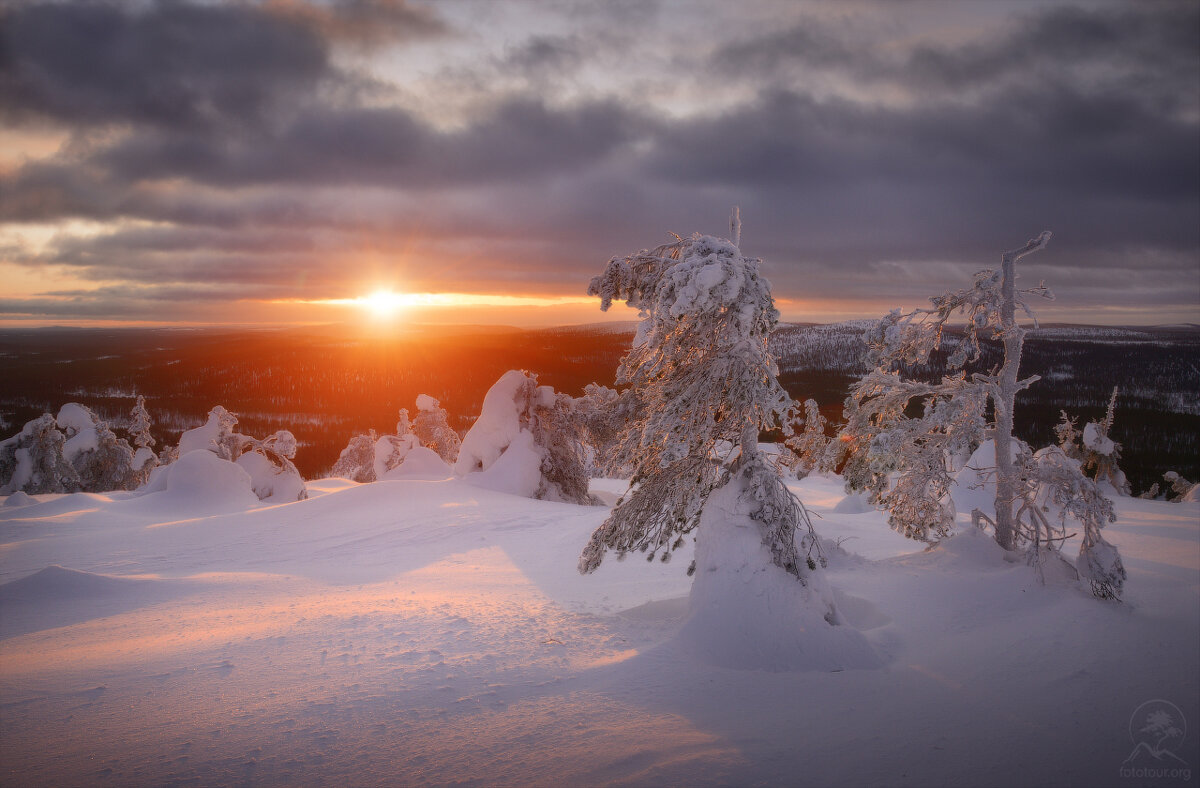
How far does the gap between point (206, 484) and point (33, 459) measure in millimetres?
18740

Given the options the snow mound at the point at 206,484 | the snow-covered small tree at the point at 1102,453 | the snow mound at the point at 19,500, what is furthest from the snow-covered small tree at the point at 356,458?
the snow-covered small tree at the point at 1102,453

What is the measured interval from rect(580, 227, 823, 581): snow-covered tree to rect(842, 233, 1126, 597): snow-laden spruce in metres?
4.76

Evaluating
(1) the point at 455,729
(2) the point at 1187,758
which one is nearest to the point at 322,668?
(1) the point at 455,729

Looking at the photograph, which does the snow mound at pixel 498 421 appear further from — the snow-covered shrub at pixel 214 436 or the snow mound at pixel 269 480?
the snow-covered shrub at pixel 214 436

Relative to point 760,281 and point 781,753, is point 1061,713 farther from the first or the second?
point 760,281

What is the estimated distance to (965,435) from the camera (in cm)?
1040

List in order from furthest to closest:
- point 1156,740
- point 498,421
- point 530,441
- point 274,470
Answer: point 274,470, point 498,421, point 530,441, point 1156,740

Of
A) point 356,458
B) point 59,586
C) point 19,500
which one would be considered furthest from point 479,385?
point 59,586

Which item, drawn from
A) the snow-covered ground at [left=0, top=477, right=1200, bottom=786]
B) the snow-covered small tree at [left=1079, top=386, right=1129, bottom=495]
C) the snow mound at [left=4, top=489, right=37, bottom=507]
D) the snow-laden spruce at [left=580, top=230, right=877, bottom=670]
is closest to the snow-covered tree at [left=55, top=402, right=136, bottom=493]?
the snow mound at [left=4, top=489, right=37, bottom=507]

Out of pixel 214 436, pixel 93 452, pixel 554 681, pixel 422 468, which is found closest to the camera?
pixel 554 681

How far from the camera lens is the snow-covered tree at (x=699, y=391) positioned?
22.3 feet

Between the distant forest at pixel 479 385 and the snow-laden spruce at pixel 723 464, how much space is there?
52902 millimetres

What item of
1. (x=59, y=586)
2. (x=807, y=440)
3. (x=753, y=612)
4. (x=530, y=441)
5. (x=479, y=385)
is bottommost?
(x=479, y=385)

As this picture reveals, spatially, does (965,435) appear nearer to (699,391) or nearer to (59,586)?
(699,391)
